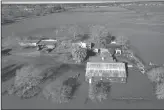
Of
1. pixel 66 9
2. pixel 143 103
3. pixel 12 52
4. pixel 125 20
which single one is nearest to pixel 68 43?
pixel 12 52

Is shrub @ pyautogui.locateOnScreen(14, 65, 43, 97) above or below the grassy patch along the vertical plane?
below

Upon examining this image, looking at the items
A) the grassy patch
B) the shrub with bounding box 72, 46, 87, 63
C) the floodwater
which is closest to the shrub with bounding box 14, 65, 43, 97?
the floodwater

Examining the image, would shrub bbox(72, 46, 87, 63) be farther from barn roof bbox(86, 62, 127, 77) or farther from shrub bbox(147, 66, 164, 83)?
shrub bbox(147, 66, 164, 83)

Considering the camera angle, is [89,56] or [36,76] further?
[89,56]

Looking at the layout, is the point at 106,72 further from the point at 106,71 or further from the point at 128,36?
the point at 128,36

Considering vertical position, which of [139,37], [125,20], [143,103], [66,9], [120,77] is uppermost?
[66,9]

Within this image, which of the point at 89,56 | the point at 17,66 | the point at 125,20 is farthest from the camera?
the point at 125,20

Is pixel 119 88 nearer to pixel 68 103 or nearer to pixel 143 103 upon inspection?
pixel 143 103
